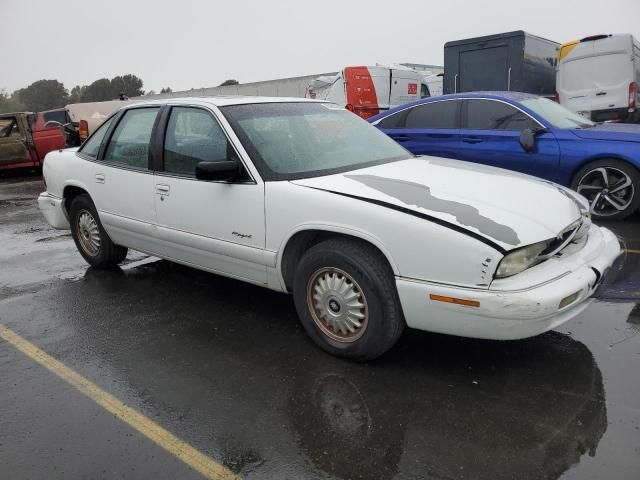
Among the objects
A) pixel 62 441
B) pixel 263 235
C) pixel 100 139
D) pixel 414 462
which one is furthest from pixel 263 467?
pixel 100 139

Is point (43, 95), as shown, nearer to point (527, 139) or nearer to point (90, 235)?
point (90, 235)

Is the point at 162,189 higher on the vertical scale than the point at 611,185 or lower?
higher

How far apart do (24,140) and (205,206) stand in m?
11.9

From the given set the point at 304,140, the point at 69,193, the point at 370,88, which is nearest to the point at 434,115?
the point at 304,140

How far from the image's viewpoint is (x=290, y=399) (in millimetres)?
2840

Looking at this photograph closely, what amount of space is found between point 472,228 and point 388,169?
1043 millimetres

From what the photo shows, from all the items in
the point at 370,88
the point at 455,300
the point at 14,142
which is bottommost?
the point at 455,300

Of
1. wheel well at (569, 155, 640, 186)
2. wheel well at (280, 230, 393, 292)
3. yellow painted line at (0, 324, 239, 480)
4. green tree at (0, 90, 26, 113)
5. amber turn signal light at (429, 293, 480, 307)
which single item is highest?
green tree at (0, 90, 26, 113)

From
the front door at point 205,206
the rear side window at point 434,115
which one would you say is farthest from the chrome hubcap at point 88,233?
the rear side window at point 434,115

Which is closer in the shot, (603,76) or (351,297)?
(351,297)

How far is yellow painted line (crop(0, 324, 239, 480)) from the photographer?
2334 mm

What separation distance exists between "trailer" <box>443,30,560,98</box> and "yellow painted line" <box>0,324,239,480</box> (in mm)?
11280

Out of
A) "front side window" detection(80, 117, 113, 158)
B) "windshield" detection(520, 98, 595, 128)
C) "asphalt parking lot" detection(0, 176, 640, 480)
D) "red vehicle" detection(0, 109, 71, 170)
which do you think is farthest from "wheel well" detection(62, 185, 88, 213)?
"red vehicle" detection(0, 109, 71, 170)

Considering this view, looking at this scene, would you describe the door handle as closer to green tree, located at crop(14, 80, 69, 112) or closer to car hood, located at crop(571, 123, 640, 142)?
car hood, located at crop(571, 123, 640, 142)
